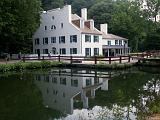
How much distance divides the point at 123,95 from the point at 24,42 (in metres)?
39.3

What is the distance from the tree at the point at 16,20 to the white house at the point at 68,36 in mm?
3689

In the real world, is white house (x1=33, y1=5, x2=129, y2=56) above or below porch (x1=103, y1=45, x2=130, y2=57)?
above

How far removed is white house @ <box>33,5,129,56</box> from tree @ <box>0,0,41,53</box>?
145 inches

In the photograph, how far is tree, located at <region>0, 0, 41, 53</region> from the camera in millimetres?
45062

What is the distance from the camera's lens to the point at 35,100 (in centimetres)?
1820

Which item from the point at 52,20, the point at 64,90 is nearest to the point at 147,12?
the point at 52,20

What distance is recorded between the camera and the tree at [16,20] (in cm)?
4506

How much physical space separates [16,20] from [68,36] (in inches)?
412

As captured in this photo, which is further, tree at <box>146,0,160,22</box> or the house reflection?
tree at <box>146,0,160,22</box>

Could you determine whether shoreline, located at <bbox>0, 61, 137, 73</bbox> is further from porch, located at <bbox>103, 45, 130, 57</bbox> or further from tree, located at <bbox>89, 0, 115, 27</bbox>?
tree, located at <bbox>89, 0, 115, 27</bbox>

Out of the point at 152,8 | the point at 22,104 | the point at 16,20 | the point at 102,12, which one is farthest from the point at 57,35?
the point at 22,104

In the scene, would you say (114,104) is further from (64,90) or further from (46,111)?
(64,90)

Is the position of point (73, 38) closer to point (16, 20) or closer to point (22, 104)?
point (16, 20)

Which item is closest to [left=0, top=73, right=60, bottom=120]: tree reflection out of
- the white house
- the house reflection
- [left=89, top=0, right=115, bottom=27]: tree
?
the house reflection
